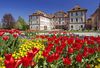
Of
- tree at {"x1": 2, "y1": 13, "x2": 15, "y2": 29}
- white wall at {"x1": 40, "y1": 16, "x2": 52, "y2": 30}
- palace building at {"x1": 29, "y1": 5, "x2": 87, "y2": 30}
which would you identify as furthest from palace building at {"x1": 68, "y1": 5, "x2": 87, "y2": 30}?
tree at {"x1": 2, "y1": 13, "x2": 15, "y2": 29}

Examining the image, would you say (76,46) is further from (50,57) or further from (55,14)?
(55,14)

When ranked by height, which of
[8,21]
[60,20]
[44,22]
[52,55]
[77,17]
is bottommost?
[52,55]

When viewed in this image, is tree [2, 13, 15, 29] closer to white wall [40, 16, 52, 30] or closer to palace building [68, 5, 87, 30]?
white wall [40, 16, 52, 30]

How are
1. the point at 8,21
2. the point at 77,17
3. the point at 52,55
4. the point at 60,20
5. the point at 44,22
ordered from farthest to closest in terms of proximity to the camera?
the point at 44,22, the point at 60,20, the point at 8,21, the point at 77,17, the point at 52,55

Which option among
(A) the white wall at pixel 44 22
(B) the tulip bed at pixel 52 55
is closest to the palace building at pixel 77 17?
(A) the white wall at pixel 44 22

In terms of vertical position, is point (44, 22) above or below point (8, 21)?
below

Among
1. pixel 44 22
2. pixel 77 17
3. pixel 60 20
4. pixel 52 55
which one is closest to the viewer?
pixel 52 55

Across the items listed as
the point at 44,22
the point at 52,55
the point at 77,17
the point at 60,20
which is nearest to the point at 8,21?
the point at 44,22

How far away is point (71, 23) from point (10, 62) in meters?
83.1

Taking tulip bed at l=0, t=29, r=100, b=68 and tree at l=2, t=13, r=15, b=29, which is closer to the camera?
tulip bed at l=0, t=29, r=100, b=68

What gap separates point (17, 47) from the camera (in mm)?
6906

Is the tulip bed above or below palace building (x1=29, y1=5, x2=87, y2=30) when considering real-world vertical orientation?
below

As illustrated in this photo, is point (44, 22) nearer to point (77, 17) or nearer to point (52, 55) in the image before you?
point (77, 17)

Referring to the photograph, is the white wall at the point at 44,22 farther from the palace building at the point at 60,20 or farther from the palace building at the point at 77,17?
the palace building at the point at 77,17
